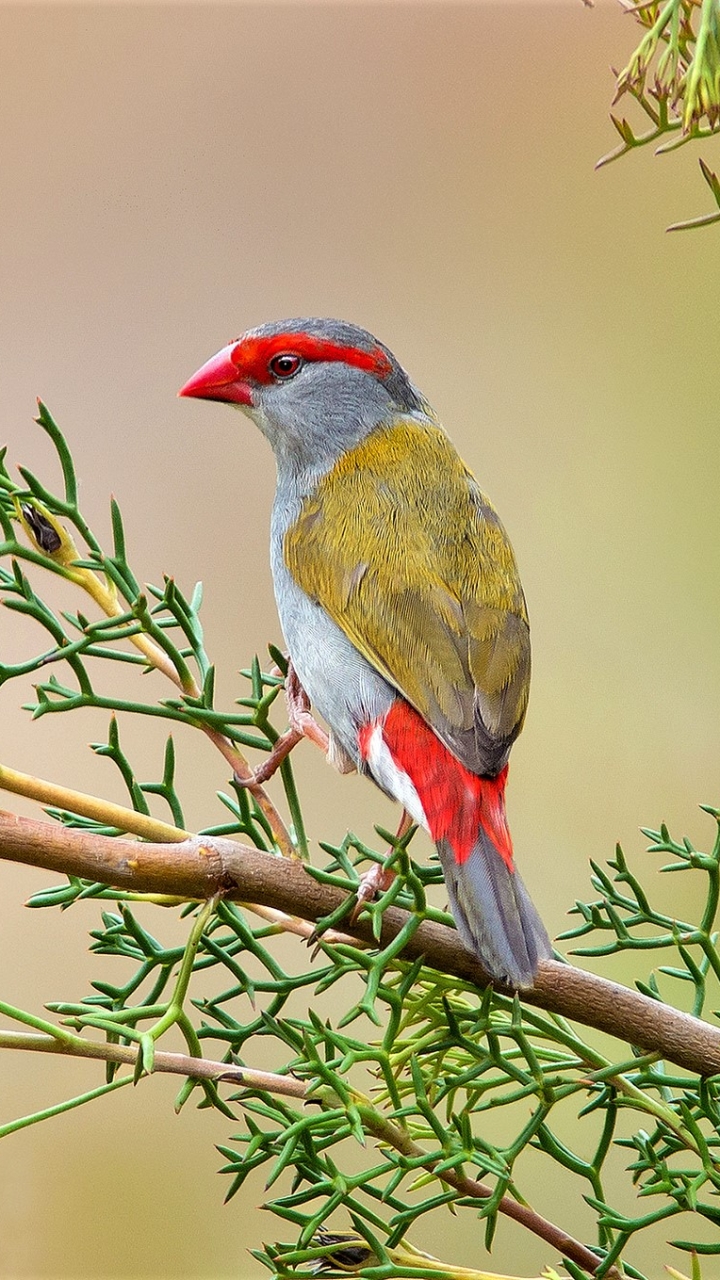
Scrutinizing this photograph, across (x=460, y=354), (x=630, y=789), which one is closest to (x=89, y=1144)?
(x=630, y=789)

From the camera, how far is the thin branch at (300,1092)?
3.41 ft

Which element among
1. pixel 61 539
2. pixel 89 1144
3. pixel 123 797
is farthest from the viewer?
pixel 123 797

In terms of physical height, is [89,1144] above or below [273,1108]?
below

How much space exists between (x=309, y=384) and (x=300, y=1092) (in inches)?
55.7

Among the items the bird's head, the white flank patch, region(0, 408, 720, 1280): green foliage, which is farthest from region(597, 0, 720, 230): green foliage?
the bird's head

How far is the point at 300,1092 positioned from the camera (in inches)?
44.1

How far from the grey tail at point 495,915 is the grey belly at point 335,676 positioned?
0.33 metres

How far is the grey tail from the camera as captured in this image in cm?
116

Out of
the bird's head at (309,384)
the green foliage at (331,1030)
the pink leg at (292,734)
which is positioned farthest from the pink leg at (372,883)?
the bird's head at (309,384)

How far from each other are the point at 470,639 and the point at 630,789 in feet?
4.78

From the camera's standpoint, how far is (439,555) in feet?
6.08

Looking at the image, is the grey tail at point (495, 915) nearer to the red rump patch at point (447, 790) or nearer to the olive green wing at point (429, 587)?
the red rump patch at point (447, 790)

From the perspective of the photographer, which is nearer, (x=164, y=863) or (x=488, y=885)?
(x=164, y=863)

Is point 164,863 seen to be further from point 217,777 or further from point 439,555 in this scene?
point 217,777
